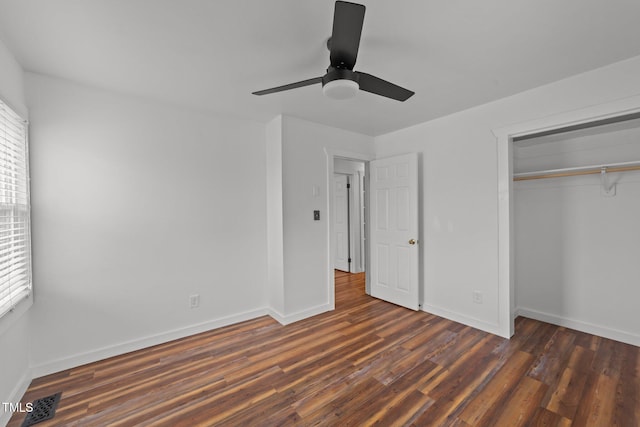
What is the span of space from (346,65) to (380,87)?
32cm

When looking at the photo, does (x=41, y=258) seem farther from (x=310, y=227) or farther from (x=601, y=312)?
(x=601, y=312)

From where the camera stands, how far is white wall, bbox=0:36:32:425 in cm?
174

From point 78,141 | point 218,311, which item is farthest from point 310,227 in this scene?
point 78,141

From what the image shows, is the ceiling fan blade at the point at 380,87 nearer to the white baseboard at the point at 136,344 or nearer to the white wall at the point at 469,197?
the white wall at the point at 469,197

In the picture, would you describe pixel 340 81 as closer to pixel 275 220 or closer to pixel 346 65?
pixel 346 65

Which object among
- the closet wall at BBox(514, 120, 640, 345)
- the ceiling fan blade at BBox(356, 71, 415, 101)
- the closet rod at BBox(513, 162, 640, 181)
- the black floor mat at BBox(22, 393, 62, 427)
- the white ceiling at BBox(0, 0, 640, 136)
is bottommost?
the black floor mat at BBox(22, 393, 62, 427)

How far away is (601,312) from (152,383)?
166 inches

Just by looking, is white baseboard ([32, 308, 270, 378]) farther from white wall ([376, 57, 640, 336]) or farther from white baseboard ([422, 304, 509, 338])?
white wall ([376, 57, 640, 336])

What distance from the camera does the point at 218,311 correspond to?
312 centimetres

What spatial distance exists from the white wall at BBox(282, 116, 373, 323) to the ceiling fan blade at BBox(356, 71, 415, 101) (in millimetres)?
1521

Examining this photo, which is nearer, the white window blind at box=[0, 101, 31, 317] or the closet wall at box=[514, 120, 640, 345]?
the white window blind at box=[0, 101, 31, 317]

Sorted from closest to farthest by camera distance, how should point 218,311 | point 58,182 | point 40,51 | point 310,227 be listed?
point 40,51 < point 58,182 < point 218,311 < point 310,227

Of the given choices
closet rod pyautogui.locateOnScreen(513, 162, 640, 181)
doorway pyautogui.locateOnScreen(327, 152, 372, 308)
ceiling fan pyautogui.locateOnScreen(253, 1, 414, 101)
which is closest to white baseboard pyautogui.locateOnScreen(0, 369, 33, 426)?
ceiling fan pyautogui.locateOnScreen(253, 1, 414, 101)

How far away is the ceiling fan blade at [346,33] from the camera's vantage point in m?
1.20
